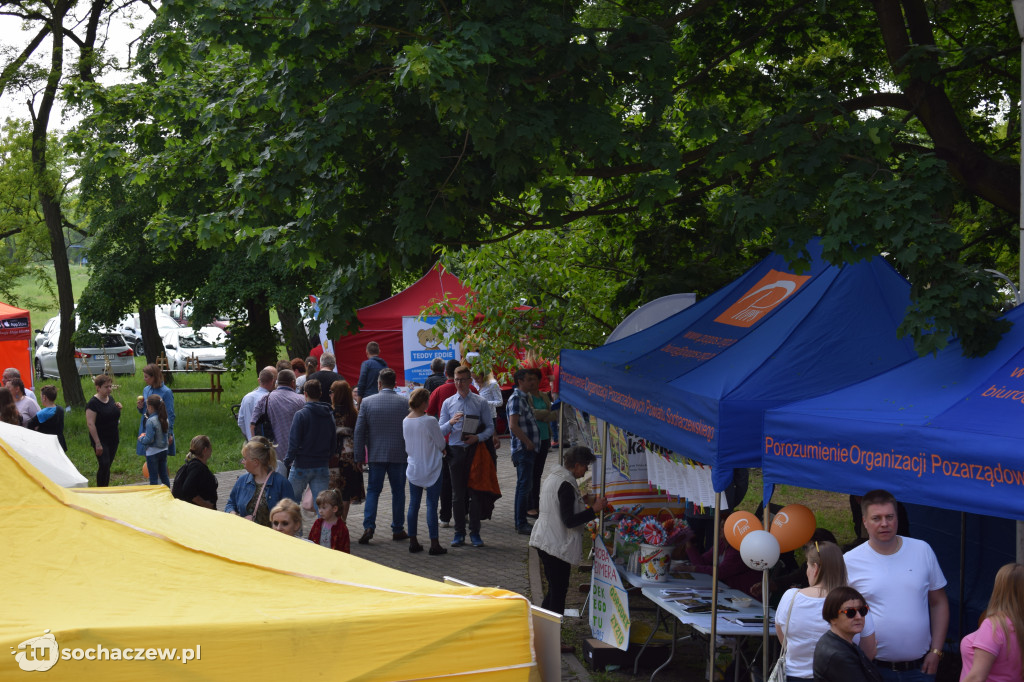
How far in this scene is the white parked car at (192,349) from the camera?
34.7 metres

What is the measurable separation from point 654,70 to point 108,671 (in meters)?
6.51

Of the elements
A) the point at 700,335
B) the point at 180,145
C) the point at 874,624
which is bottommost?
the point at 874,624

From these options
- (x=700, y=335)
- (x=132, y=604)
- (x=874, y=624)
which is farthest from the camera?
(x=700, y=335)

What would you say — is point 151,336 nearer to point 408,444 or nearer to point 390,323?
point 390,323

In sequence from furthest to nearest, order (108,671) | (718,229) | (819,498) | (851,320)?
(819,498) → (718,229) → (851,320) → (108,671)

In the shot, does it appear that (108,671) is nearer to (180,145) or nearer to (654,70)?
(654,70)

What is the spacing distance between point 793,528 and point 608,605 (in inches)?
81.3

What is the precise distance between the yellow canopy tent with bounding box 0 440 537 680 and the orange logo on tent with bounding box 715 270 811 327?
→ 17.3 feet

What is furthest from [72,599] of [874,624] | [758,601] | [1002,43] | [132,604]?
[1002,43]

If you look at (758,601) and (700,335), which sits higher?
(700,335)

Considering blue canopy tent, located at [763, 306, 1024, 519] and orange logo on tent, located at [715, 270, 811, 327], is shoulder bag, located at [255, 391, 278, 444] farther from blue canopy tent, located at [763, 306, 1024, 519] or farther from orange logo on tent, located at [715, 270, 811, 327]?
blue canopy tent, located at [763, 306, 1024, 519]

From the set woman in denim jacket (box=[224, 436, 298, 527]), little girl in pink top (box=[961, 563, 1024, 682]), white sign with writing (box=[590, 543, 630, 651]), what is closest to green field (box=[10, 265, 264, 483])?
woman in denim jacket (box=[224, 436, 298, 527])

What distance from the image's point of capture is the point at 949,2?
41.5 ft

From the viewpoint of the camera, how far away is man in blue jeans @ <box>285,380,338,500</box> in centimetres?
1064
